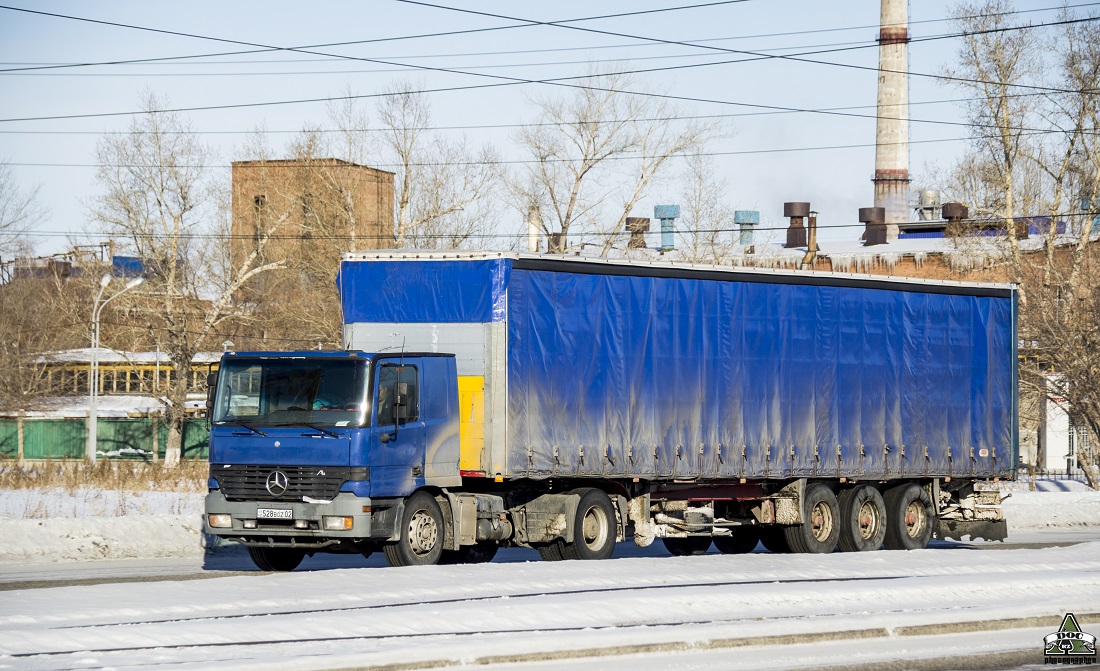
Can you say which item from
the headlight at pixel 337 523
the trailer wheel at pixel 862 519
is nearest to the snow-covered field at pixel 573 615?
the headlight at pixel 337 523

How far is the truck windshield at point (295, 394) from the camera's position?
55.4 ft

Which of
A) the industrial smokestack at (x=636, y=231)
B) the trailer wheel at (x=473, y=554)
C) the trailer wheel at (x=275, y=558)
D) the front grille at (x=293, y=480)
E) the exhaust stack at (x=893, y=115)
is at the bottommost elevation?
the trailer wheel at (x=473, y=554)

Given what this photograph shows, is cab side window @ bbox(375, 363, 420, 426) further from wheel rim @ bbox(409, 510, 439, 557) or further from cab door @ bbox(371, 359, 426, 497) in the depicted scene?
wheel rim @ bbox(409, 510, 439, 557)

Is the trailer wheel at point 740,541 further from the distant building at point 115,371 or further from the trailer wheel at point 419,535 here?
the distant building at point 115,371

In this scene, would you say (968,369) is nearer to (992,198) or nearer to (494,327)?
(494,327)

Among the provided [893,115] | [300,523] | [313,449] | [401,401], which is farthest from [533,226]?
[300,523]

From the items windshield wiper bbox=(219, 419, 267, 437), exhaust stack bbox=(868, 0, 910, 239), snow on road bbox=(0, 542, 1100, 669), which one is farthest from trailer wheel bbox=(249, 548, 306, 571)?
exhaust stack bbox=(868, 0, 910, 239)

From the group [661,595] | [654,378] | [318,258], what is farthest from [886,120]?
[661,595]

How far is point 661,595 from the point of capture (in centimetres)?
1427

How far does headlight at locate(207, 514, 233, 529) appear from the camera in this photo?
55.8ft

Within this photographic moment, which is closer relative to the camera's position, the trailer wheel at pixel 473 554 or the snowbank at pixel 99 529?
the trailer wheel at pixel 473 554

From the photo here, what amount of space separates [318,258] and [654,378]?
36186mm

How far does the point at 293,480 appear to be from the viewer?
55.1 feet

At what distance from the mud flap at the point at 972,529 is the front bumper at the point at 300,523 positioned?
10926mm
